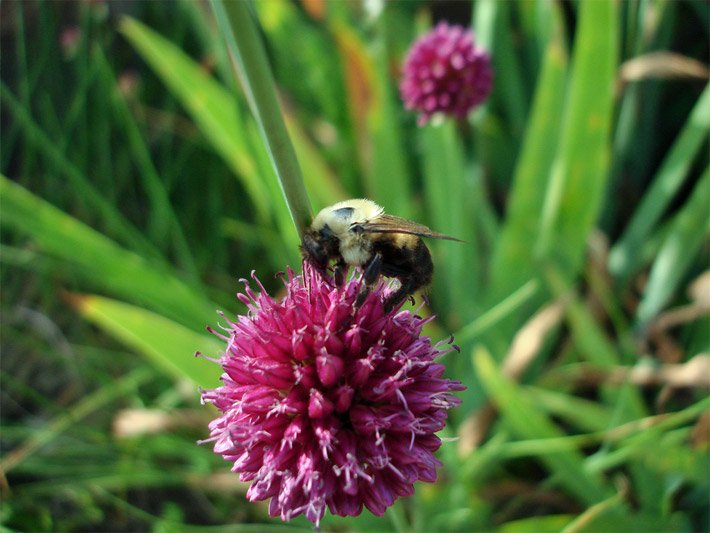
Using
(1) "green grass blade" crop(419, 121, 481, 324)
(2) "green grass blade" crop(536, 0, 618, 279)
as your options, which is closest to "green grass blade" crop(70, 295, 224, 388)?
(1) "green grass blade" crop(419, 121, 481, 324)

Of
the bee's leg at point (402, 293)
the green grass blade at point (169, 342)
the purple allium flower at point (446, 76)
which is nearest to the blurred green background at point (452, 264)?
the green grass blade at point (169, 342)

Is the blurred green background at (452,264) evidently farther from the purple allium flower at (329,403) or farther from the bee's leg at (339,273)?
the bee's leg at (339,273)

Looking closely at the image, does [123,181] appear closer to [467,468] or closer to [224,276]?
[224,276]

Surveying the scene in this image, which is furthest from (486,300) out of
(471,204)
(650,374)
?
(650,374)

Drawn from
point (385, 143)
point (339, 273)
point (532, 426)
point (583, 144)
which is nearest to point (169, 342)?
point (339, 273)

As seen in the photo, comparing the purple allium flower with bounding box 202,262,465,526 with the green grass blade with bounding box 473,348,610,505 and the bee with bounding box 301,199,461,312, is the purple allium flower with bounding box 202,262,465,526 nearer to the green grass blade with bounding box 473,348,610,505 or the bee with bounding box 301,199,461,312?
the bee with bounding box 301,199,461,312

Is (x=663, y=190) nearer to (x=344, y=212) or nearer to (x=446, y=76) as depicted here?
(x=446, y=76)
